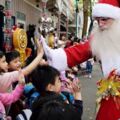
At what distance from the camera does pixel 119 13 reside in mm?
3307

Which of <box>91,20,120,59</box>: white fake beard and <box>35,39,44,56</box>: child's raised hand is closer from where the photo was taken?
<box>91,20,120,59</box>: white fake beard

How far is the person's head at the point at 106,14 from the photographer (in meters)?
3.26

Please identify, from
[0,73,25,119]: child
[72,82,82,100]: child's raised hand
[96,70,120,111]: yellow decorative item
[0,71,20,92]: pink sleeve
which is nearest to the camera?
[96,70,120,111]: yellow decorative item

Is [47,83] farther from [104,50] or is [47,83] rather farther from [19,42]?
[19,42]

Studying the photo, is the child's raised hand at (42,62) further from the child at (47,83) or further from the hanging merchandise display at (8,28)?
the hanging merchandise display at (8,28)

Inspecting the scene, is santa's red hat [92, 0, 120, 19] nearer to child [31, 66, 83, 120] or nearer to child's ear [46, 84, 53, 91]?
child [31, 66, 83, 120]

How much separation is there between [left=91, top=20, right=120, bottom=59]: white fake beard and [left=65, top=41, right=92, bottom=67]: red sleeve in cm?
6

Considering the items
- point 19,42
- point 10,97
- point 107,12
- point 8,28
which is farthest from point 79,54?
point 19,42

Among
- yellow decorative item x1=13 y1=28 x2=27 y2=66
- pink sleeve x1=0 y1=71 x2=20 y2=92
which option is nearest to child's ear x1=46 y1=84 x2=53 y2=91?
pink sleeve x1=0 y1=71 x2=20 y2=92

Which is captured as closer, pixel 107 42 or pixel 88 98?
pixel 107 42

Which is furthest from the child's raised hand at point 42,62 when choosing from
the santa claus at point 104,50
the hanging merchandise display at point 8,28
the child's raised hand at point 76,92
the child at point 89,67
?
the child at point 89,67

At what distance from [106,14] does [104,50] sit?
0.91 feet

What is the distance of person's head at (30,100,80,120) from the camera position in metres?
2.65

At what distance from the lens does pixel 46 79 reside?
3080 millimetres
